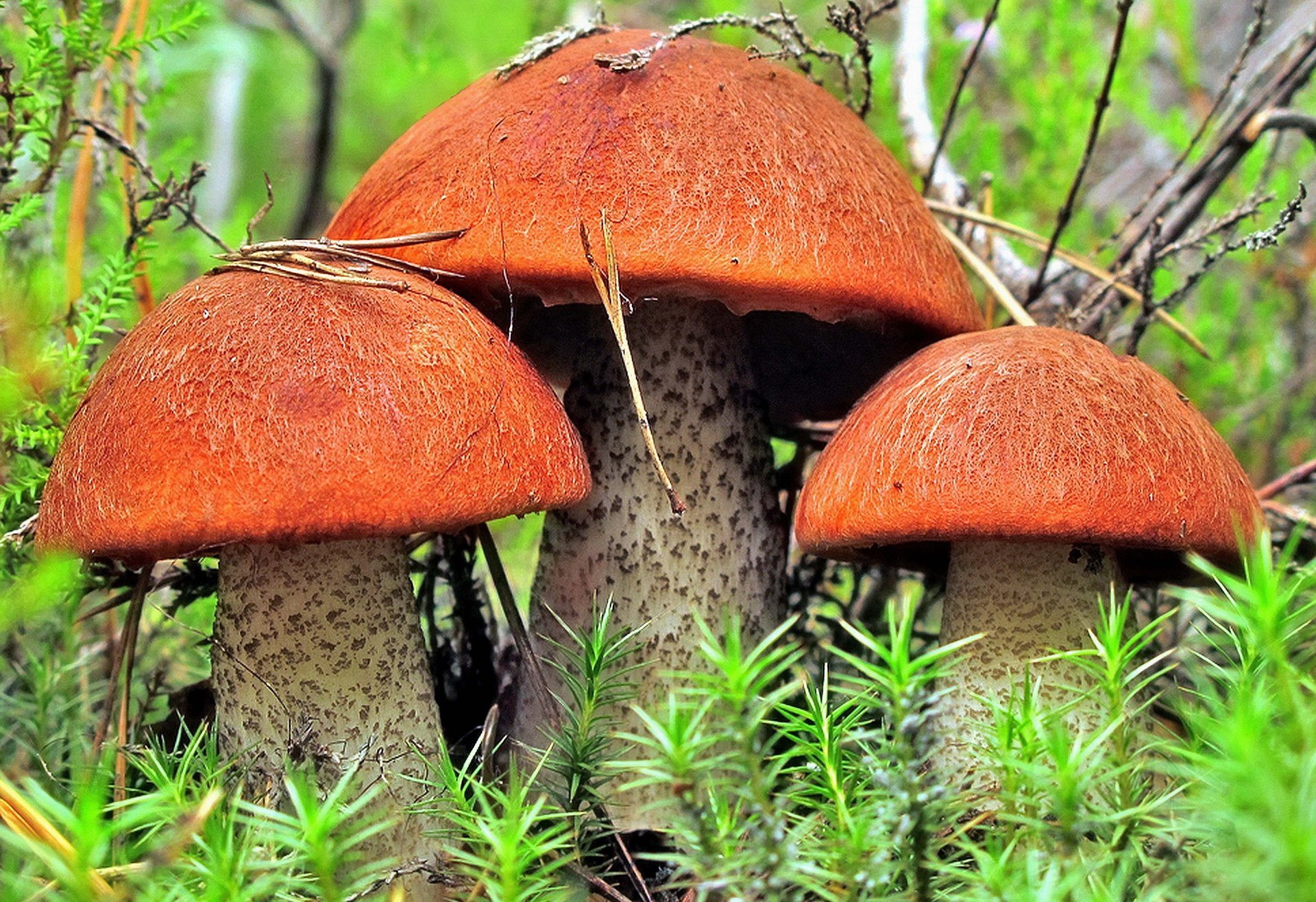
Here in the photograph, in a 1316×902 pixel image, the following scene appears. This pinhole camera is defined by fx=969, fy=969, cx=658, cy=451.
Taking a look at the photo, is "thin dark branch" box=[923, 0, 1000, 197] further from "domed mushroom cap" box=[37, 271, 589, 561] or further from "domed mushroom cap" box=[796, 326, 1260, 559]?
"domed mushroom cap" box=[37, 271, 589, 561]

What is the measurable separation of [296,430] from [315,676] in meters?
0.51

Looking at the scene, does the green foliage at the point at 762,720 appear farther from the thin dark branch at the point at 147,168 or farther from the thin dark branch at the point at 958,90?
the thin dark branch at the point at 958,90

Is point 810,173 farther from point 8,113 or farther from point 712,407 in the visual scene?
point 8,113

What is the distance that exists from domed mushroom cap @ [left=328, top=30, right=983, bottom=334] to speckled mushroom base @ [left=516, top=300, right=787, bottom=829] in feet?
0.94

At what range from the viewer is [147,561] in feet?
5.55

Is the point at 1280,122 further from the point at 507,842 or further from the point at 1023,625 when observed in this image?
the point at 507,842

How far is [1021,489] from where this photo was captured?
141 cm

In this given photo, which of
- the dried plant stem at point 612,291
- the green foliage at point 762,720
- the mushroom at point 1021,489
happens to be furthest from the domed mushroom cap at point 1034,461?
the dried plant stem at point 612,291

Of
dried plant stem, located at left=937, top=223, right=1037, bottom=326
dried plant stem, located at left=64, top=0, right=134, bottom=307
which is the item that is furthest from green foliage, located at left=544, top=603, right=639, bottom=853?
dried plant stem, located at left=64, top=0, right=134, bottom=307

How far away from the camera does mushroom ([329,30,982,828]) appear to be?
157cm

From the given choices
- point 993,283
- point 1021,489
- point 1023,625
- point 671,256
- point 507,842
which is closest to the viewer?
point 507,842

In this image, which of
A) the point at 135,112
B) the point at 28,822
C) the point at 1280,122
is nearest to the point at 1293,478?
the point at 1280,122

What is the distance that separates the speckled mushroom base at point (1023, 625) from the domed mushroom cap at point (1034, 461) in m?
0.17

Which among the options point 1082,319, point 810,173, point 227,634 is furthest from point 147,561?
point 1082,319
